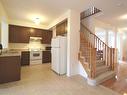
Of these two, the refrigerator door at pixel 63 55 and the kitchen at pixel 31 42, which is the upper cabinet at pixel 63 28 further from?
the refrigerator door at pixel 63 55

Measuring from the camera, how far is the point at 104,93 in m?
2.51

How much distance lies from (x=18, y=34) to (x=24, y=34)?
1.16 ft

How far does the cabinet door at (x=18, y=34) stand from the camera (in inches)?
216

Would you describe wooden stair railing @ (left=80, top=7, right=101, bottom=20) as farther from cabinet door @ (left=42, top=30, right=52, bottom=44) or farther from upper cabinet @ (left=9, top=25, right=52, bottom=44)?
upper cabinet @ (left=9, top=25, right=52, bottom=44)

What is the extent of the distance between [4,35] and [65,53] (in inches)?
141

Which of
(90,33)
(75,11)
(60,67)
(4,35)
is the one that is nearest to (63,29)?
(75,11)

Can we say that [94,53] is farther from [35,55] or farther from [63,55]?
[35,55]

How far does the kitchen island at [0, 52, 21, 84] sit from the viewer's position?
2.99 metres

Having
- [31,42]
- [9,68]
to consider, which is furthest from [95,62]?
[31,42]

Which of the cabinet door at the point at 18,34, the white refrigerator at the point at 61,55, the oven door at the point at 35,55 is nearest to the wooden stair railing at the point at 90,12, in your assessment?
the white refrigerator at the point at 61,55

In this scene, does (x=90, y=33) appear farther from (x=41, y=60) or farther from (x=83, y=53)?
(x=41, y=60)

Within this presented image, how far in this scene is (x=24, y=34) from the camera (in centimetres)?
588

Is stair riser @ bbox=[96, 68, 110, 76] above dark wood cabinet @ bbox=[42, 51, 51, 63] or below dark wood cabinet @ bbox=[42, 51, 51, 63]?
below

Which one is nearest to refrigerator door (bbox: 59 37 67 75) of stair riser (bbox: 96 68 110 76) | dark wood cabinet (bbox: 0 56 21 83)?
stair riser (bbox: 96 68 110 76)
